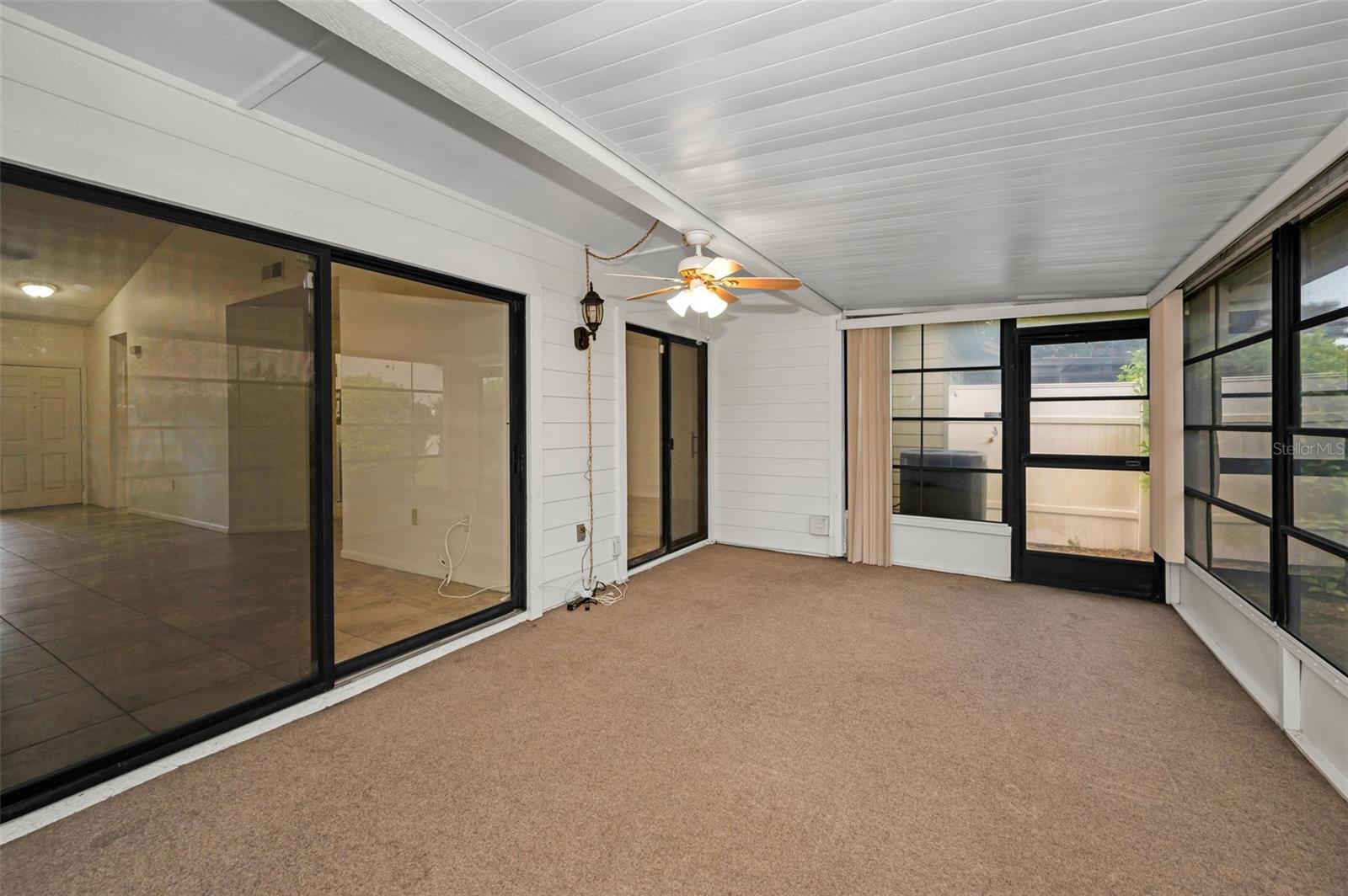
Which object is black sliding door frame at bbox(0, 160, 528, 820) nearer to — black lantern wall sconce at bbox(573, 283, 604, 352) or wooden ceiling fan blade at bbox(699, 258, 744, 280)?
black lantern wall sconce at bbox(573, 283, 604, 352)

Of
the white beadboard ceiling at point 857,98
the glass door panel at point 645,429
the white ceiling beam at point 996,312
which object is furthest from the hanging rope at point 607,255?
the white ceiling beam at point 996,312

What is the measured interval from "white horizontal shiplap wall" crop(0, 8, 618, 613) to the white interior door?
703 mm

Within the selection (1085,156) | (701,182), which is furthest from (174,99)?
(1085,156)

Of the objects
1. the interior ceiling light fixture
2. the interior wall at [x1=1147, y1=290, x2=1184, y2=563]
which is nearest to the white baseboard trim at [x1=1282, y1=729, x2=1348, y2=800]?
the interior wall at [x1=1147, y1=290, x2=1184, y2=563]

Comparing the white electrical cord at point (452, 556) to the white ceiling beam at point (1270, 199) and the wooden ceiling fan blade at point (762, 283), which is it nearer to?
the wooden ceiling fan blade at point (762, 283)

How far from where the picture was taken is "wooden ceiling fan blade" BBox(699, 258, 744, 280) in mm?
2879

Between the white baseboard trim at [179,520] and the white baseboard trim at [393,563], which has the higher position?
the white baseboard trim at [179,520]

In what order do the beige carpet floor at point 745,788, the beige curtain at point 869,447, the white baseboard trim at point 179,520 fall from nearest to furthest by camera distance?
the beige carpet floor at point 745,788 < the white baseboard trim at point 179,520 < the beige curtain at point 869,447

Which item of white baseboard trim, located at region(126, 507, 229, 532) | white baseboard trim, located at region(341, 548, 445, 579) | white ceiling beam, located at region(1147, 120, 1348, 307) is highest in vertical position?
white ceiling beam, located at region(1147, 120, 1348, 307)

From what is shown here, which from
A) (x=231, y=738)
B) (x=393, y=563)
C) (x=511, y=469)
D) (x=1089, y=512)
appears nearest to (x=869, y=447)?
(x=1089, y=512)

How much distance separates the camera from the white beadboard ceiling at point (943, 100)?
1.55 metres

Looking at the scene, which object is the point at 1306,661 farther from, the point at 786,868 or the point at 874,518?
the point at 874,518

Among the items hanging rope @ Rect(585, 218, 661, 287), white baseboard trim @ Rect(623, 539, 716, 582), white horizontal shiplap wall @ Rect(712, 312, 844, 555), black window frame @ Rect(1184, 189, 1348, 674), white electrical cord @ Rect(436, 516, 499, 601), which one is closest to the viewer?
black window frame @ Rect(1184, 189, 1348, 674)

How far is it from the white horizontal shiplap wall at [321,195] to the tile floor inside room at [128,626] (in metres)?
1.28
